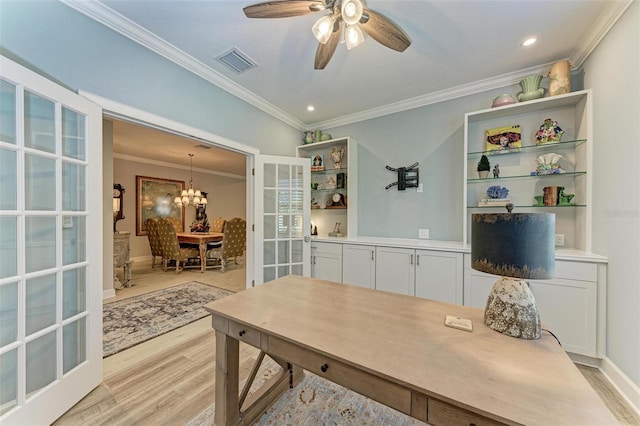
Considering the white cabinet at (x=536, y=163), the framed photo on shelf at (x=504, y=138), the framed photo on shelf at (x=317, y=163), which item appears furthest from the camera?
the framed photo on shelf at (x=317, y=163)

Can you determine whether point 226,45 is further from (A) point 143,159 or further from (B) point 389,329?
(A) point 143,159

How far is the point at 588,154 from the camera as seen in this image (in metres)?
2.10

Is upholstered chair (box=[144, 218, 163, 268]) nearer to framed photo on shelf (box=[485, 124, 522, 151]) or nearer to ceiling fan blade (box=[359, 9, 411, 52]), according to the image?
ceiling fan blade (box=[359, 9, 411, 52])

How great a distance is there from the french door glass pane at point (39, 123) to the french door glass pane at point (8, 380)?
3.77ft

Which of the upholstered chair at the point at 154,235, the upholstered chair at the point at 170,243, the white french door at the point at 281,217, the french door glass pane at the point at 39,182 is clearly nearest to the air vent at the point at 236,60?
the white french door at the point at 281,217

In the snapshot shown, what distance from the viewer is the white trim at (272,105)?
1716mm

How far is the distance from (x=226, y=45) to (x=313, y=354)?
2495 mm

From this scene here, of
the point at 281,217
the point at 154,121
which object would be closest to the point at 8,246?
the point at 154,121

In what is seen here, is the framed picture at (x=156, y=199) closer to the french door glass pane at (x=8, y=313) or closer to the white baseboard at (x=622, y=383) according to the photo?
the french door glass pane at (x=8, y=313)

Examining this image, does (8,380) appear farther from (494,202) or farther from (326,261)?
(494,202)

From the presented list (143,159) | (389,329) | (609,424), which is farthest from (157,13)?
(143,159)

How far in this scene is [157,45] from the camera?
2.07 m

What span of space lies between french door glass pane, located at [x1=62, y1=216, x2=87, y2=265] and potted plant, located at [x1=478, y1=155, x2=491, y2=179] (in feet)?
11.7

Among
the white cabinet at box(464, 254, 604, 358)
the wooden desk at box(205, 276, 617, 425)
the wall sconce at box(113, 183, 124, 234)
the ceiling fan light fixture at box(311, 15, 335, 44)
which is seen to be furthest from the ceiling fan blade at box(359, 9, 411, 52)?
the wall sconce at box(113, 183, 124, 234)
